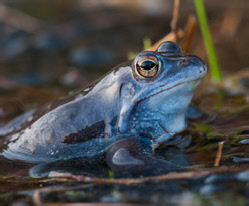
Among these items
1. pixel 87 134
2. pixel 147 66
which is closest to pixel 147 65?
pixel 147 66

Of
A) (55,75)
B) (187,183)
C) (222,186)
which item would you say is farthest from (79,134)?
(55,75)

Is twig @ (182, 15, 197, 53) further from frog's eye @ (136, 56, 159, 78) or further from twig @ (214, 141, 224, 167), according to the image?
twig @ (214, 141, 224, 167)

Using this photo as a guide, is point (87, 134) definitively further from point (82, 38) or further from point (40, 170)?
point (82, 38)

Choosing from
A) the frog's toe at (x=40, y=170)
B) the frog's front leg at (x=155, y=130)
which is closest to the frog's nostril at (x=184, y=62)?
the frog's front leg at (x=155, y=130)

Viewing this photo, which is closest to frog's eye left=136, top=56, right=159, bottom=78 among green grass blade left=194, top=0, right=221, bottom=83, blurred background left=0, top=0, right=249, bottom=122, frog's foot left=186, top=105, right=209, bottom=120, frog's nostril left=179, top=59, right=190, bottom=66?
frog's nostril left=179, top=59, right=190, bottom=66

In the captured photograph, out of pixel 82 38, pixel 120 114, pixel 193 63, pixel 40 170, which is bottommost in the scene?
pixel 40 170

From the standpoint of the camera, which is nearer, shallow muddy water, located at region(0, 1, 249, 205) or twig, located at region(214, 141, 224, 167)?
shallow muddy water, located at region(0, 1, 249, 205)
